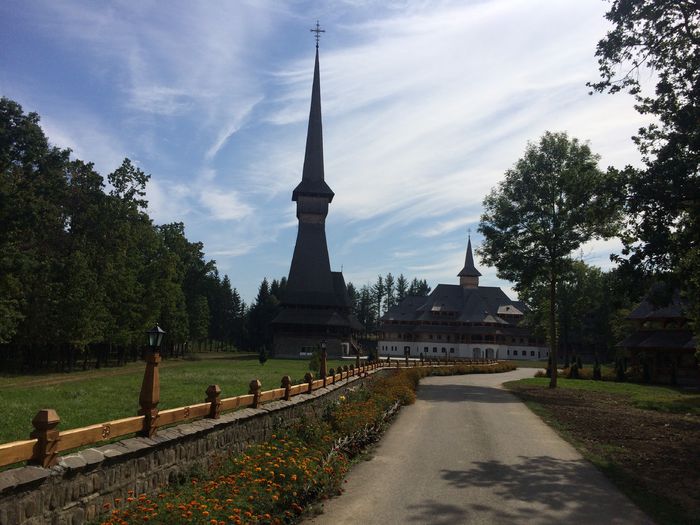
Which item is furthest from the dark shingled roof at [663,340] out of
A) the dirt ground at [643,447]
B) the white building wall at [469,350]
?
the white building wall at [469,350]

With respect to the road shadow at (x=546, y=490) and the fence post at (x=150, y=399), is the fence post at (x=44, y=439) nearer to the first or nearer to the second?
the fence post at (x=150, y=399)

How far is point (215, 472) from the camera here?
28.4ft

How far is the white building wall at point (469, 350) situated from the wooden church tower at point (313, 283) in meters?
13.3

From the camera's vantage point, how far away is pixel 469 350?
282 ft

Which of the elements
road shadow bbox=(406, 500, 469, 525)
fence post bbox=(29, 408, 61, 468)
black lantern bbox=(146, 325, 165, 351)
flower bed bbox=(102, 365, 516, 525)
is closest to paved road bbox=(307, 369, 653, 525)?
road shadow bbox=(406, 500, 469, 525)

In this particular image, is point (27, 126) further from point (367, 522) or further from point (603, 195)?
point (367, 522)

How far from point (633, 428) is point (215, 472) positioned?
1374 centimetres

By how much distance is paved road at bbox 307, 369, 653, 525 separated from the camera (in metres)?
8.20

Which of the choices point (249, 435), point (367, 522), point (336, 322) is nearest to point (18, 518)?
point (367, 522)

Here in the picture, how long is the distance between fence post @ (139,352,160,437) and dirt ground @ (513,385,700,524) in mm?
7220

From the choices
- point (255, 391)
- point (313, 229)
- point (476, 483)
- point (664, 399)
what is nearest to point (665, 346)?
point (664, 399)

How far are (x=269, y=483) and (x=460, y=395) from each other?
762 inches

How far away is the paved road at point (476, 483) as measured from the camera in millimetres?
8195

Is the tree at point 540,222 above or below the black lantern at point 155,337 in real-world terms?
above
